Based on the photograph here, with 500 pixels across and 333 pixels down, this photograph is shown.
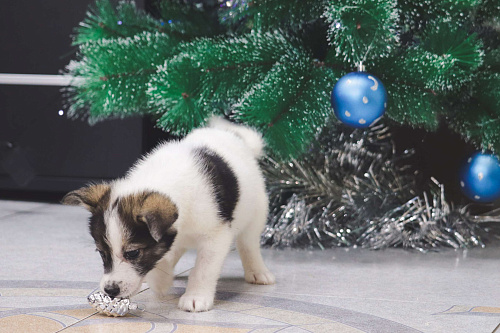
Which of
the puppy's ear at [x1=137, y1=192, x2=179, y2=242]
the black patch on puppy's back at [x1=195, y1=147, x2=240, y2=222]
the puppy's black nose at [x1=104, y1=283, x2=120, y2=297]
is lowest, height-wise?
the puppy's black nose at [x1=104, y1=283, x2=120, y2=297]

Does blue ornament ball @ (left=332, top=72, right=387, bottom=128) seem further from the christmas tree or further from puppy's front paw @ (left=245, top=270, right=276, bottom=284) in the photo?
puppy's front paw @ (left=245, top=270, right=276, bottom=284)

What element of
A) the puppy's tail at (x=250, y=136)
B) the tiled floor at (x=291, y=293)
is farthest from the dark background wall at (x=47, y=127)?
the puppy's tail at (x=250, y=136)

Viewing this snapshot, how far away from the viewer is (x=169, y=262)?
203 cm

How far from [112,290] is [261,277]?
575mm

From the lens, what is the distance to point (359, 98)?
2242 mm

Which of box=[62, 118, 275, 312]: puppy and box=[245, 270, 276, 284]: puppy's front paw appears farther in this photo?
box=[245, 270, 276, 284]: puppy's front paw

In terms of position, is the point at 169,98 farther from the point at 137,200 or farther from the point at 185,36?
the point at 137,200

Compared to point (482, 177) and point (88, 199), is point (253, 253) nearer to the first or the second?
point (88, 199)

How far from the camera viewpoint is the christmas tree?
2316mm

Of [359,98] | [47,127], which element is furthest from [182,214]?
[47,127]

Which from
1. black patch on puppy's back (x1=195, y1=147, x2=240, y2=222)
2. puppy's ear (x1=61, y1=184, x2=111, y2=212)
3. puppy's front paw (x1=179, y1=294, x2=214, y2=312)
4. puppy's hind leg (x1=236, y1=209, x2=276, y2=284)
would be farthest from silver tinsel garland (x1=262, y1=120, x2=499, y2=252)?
puppy's ear (x1=61, y1=184, x2=111, y2=212)

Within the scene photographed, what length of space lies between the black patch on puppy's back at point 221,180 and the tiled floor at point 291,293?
24 centimetres

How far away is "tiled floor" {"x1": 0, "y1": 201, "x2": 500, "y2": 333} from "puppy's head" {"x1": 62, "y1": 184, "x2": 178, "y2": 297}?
106 mm

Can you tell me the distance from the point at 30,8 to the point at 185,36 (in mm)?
1299
